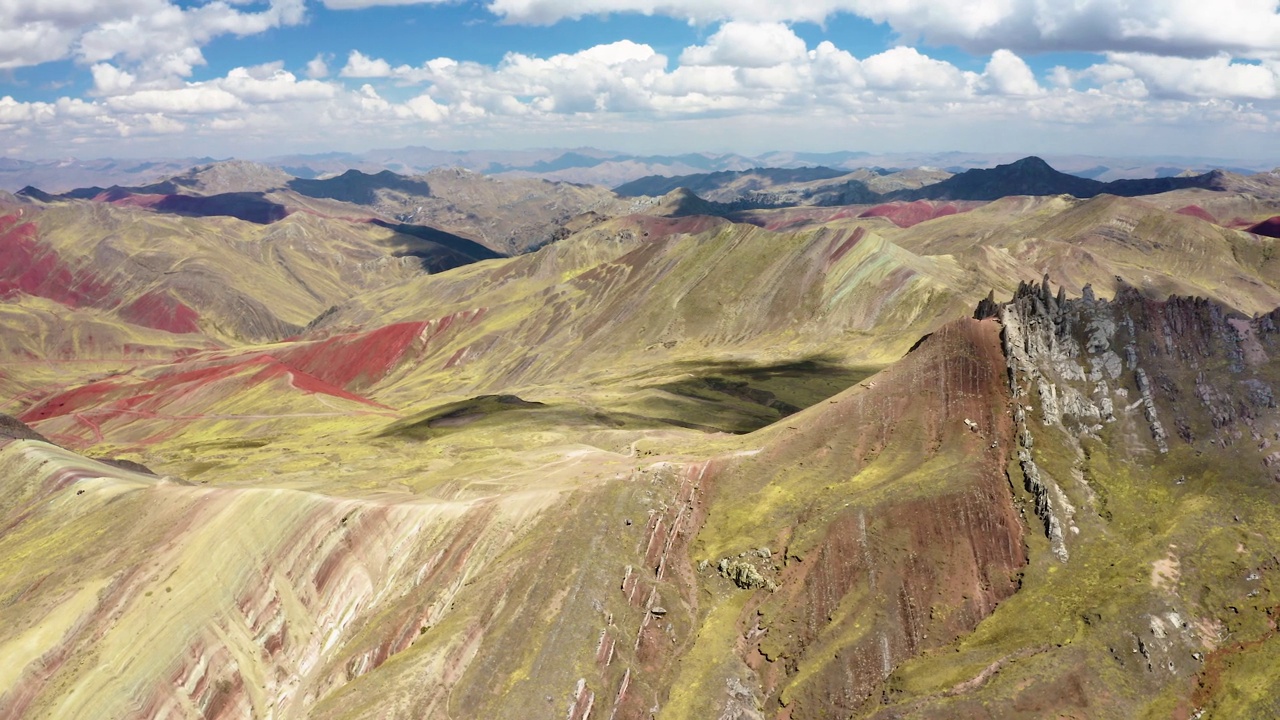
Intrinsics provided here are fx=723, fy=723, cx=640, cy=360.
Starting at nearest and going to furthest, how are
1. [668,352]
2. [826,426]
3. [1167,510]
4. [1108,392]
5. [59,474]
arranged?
[1167,510] < [1108,392] < [826,426] < [59,474] < [668,352]

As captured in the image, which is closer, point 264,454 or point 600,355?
point 264,454

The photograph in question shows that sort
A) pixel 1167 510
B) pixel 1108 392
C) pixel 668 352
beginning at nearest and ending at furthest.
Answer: pixel 1167 510
pixel 1108 392
pixel 668 352

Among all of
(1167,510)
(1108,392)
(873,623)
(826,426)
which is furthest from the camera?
(826,426)

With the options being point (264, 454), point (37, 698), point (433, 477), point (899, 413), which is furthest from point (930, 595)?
point (264, 454)

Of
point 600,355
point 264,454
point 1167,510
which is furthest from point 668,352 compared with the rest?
point 1167,510

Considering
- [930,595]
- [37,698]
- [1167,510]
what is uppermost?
[1167,510]

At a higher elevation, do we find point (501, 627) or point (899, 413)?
point (899, 413)

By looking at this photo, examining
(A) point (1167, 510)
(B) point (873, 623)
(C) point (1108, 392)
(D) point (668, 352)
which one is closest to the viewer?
(B) point (873, 623)

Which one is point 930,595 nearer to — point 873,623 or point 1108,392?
point 873,623

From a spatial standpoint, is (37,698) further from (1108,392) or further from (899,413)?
(1108,392)
